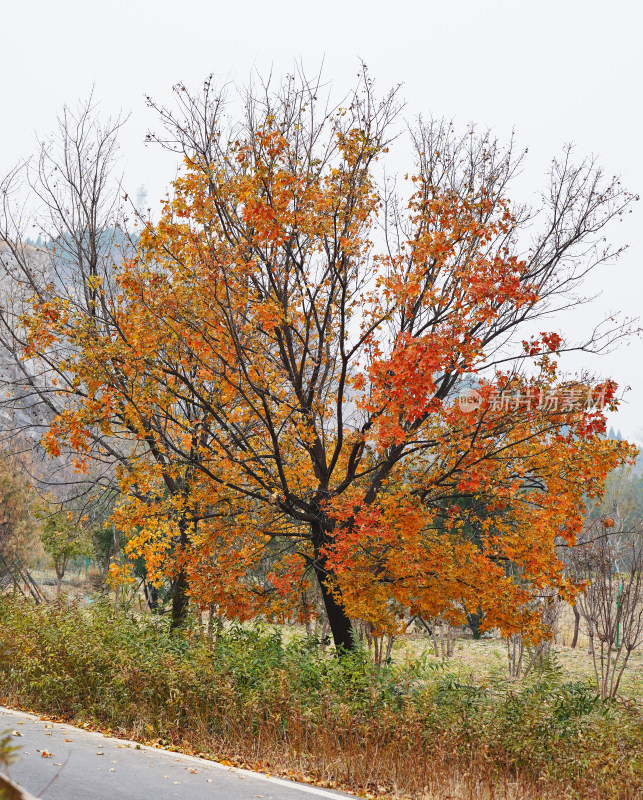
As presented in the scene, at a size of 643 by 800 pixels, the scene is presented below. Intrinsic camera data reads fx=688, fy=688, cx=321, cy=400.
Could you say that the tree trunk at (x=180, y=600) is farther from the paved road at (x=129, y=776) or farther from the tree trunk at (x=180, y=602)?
the paved road at (x=129, y=776)

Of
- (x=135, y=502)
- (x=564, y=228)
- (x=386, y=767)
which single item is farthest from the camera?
(x=564, y=228)

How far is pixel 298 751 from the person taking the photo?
6.43 metres

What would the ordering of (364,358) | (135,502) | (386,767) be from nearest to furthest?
(386,767) < (135,502) < (364,358)

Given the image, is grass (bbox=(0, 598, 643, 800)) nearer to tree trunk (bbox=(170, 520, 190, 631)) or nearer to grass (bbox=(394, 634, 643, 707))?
tree trunk (bbox=(170, 520, 190, 631))

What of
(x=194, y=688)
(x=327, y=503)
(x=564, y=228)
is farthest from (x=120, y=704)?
A: (x=564, y=228)

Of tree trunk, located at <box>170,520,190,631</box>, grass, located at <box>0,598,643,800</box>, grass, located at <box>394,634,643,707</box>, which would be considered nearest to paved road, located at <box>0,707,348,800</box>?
grass, located at <box>0,598,643,800</box>

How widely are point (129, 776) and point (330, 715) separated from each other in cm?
196

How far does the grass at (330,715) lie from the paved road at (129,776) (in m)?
0.50

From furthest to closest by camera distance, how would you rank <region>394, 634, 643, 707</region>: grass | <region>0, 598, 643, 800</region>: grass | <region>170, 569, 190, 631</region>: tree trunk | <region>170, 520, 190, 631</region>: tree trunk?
1. <region>394, 634, 643, 707</region>: grass
2. <region>170, 569, 190, 631</region>: tree trunk
3. <region>170, 520, 190, 631</region>: tree trunk
4. <region>0, 598, 643, 800</region>: grass

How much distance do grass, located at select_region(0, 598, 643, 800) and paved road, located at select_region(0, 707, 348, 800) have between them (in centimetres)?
50

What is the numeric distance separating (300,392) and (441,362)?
83.8 inches

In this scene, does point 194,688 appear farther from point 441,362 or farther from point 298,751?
point 441,362

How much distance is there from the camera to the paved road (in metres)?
5.07

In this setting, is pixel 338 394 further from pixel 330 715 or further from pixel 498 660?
pixel 498 660
